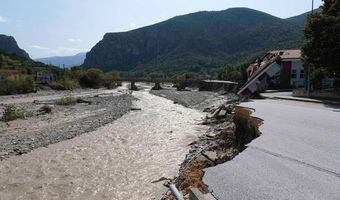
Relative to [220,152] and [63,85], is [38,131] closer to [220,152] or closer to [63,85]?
[220,152]

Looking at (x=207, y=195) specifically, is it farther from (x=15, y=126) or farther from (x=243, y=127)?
(x=15, y=126)

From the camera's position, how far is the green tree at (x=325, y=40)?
23.6 m

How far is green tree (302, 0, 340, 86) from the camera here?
2356 cm

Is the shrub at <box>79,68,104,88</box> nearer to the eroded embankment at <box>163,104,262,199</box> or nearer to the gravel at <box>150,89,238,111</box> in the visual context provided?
the gravel at <box>150,89,238,111</box>

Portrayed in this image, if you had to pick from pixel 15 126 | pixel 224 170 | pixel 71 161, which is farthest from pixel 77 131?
pixel 224 170

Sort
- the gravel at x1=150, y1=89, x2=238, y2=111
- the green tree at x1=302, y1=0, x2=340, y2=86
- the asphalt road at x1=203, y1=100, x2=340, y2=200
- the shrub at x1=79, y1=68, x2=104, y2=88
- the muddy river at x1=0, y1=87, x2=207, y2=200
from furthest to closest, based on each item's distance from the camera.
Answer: the shrub at x1=79, y1=68, x2=104, y2=88, the gravel at x1=150, y1=89, x2=238, y2=111, the green tree at x1=302, y1=0, x2=340, y2=86, the muddy river at x1=0, y1=87, x2=207, y2=200, the asphalt road at x1=203, y1=100, x2=340, y2=200

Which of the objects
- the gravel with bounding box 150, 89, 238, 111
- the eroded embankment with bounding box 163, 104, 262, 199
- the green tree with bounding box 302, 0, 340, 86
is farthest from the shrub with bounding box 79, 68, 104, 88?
the eroded embankment with bounding box 163, 104, 262, 199

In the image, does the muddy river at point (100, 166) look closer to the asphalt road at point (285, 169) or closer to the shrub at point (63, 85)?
the asphalt road at point (285, 169)

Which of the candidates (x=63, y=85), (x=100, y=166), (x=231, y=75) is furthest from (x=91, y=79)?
(x=100, y=166)

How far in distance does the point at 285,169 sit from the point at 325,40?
18.2m

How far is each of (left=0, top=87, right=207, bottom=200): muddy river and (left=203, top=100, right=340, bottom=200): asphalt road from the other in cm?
397

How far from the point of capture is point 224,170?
28.3 ft

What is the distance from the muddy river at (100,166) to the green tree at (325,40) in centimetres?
910

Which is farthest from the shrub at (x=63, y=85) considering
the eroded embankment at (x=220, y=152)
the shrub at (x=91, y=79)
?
the eroded embankment at (x=220, y=152)
